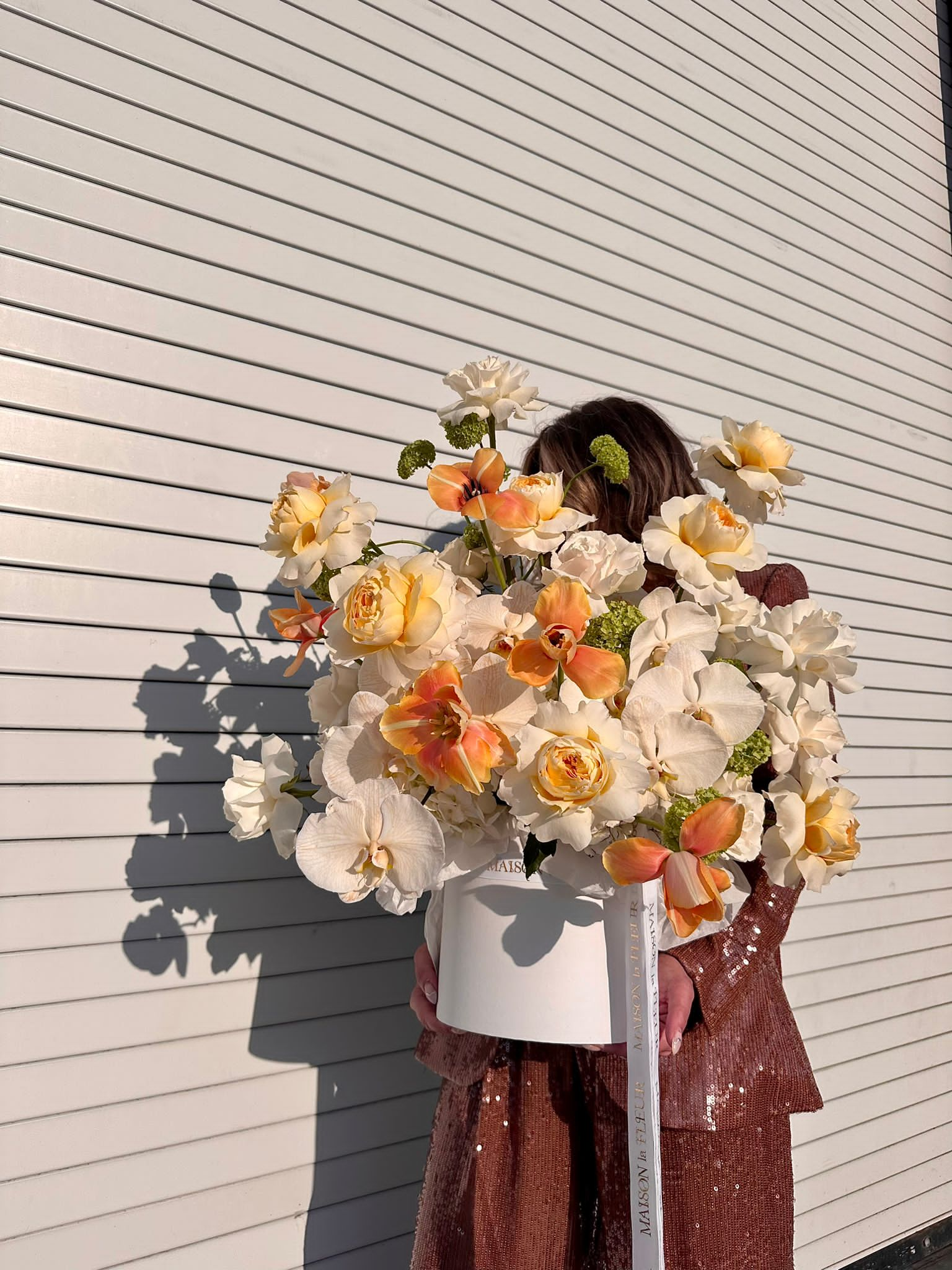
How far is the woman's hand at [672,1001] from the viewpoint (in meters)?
1.23

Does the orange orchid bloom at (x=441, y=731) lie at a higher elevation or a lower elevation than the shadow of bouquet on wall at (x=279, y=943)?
higher

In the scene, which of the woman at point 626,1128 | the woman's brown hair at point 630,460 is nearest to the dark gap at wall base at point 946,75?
the woman's brown hair at point 630,460

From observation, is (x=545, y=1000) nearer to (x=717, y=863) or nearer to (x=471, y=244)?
(x=717, y=863)

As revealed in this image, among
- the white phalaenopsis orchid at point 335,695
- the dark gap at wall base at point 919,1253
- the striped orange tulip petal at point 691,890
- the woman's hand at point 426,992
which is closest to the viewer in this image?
the striped orange tulip petal at point 691,890

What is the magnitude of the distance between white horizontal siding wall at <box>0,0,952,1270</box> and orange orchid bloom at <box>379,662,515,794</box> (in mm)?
846

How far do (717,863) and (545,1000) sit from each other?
0.72 feet

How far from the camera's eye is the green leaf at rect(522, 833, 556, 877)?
0.97m

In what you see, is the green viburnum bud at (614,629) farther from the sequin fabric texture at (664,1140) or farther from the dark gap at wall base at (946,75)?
the dark gap at wall base at (946,75)

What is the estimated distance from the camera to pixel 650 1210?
3.22 ft

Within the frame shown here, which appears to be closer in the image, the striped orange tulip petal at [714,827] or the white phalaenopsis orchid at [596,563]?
the striped orange tulip petal at [714,827]

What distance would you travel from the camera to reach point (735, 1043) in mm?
1345

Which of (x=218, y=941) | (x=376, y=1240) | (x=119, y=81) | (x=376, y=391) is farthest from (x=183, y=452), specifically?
(x=376, y=1240)

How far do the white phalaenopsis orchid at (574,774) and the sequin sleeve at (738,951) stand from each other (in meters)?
0.47

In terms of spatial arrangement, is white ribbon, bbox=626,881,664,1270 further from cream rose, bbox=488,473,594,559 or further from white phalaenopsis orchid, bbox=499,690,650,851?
cream rose, bbox=488,473,594,559
